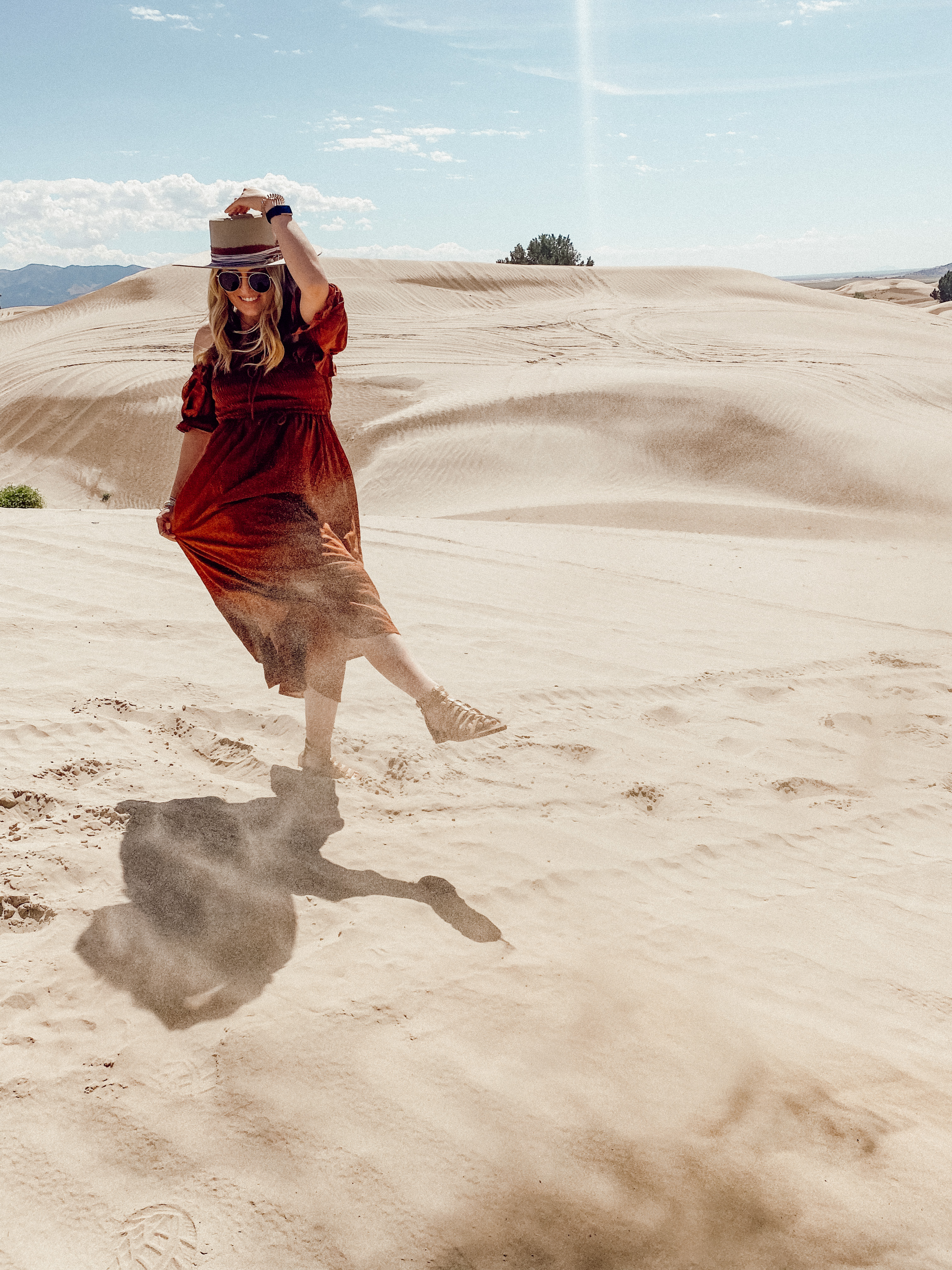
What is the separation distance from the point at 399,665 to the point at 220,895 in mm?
817

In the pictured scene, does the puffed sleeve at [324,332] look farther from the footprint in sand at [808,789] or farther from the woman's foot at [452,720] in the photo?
the footprint in sand at [808,789]

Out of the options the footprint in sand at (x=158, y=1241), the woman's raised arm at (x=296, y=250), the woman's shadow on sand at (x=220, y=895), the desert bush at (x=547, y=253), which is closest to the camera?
the footprint in sand at (x=158, y=1241)

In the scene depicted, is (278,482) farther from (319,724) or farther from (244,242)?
(319,724)

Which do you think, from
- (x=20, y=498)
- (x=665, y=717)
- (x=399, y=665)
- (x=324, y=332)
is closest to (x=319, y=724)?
(x=399, y=665)

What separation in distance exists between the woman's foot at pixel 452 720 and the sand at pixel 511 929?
1.37ft

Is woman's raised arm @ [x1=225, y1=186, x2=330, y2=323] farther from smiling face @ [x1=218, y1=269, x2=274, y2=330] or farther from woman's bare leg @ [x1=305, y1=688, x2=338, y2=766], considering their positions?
woman's bare leg @ [x1=305, y1=688, x2=338, y2=766]

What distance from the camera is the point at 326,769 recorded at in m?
3.31

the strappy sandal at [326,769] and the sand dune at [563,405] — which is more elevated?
the sand dune at [563,405]

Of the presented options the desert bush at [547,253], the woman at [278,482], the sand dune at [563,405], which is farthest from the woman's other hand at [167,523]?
the desert bush at [547,253]

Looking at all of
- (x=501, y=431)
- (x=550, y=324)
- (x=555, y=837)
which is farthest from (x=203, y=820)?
(x=550, y=324)

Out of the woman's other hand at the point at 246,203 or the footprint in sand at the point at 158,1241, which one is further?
the woman's other hand at the point at 246,203

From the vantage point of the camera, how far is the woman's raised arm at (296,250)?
257 centimetres

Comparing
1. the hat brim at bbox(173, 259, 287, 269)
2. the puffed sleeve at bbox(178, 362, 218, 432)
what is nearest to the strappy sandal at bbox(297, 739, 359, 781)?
the puffed sleeve at bbox(178, 362, 218, 432)

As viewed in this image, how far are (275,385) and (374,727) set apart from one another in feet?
5.02
